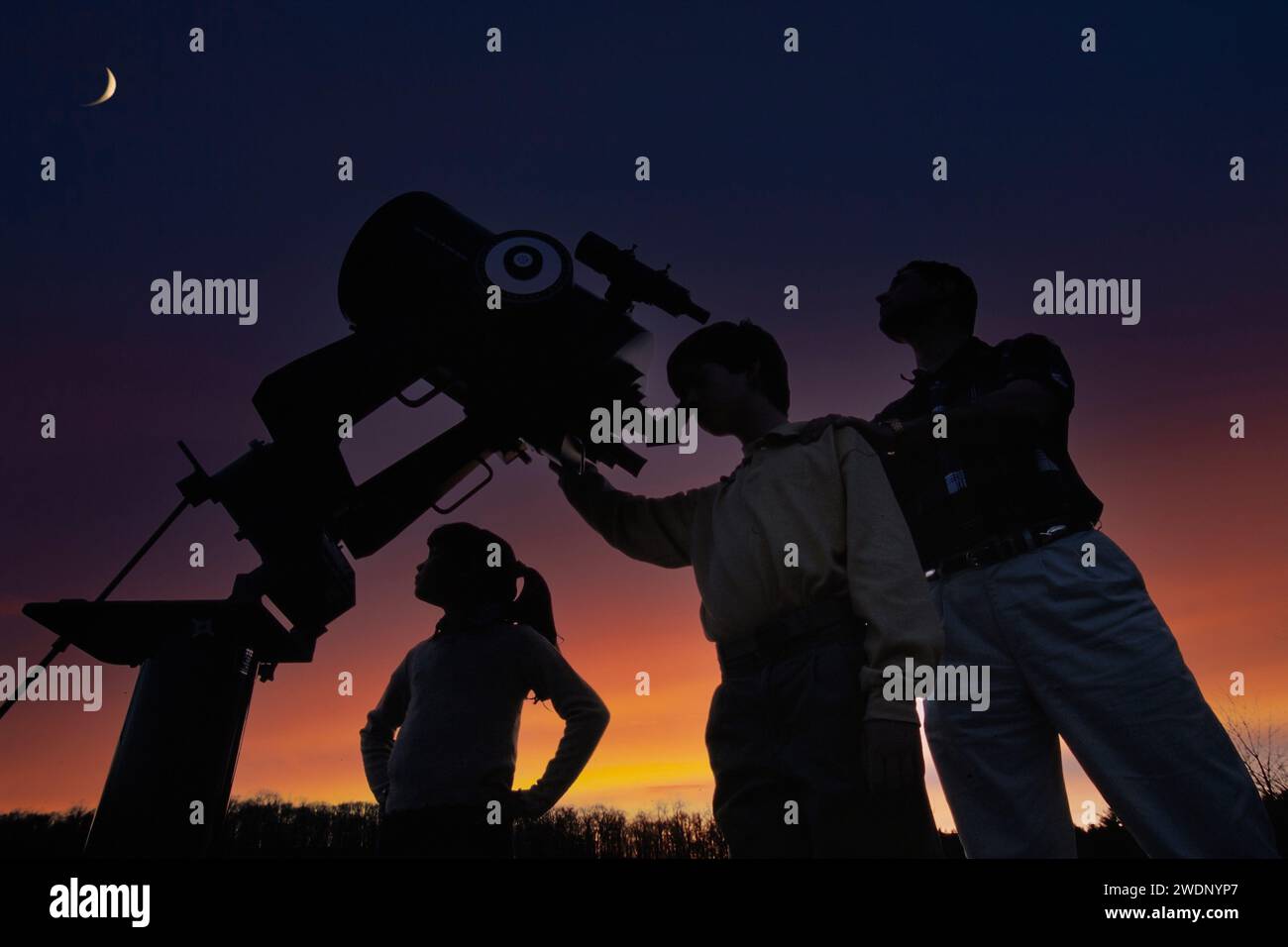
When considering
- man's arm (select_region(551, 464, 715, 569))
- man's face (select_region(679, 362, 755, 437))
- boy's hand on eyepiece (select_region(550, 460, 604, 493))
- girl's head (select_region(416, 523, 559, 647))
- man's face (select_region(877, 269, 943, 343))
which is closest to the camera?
man's face (select_region(679, 362, 755, 437))

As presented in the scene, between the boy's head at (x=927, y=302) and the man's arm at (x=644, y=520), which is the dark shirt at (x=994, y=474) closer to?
the boy's head at (x=927, y=302)

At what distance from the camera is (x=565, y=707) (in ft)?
11.5

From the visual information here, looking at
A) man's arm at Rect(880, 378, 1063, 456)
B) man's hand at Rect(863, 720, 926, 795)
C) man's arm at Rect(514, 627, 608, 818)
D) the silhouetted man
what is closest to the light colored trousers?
the silhouetted man

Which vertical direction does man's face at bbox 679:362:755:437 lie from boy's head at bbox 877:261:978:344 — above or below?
below

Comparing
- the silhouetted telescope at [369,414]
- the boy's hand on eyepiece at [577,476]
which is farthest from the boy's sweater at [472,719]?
the boy's hand on eyepiece at [577,476]

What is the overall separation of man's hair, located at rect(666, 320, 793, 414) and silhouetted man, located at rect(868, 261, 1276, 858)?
0.36 meters

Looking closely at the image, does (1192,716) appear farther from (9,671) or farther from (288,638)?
(9,671)

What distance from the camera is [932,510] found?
2.73m

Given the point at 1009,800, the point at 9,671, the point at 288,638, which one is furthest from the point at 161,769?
the point at 1009,800

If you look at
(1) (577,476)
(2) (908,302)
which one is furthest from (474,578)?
(2) (908,302)

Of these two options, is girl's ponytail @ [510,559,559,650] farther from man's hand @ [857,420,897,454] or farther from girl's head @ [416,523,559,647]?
man's hand @ [857,420,897,454]

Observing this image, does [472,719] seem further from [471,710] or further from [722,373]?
[722,373]

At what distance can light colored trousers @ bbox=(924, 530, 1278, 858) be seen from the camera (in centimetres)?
211

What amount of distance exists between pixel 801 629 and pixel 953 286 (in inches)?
72.1
